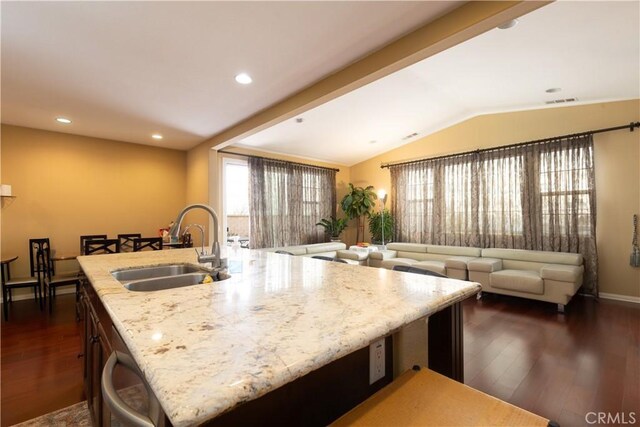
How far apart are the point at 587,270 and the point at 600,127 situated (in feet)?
6.85

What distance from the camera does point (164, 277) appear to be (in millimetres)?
1631

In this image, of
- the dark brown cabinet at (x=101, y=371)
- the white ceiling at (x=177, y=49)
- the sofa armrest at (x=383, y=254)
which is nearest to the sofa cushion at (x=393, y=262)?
the sofa armrest at (x=383, y=254)

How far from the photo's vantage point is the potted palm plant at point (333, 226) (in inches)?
262

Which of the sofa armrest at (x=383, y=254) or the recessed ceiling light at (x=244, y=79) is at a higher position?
the recessed ceiling light at (x=244, y=79)

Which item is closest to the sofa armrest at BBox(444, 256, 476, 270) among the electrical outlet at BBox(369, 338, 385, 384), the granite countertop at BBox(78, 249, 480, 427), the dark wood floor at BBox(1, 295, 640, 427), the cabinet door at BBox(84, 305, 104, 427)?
the dark wood floor at BBox(1, 295, 640, 427)

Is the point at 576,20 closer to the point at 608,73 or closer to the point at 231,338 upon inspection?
the point at 608,73

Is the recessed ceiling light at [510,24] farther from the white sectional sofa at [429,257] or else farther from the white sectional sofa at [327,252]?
the white sectional sofa at [327,252]

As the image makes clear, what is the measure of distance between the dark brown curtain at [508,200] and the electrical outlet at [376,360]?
15.9 ft

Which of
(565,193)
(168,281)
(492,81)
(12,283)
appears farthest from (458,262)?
(12,283)

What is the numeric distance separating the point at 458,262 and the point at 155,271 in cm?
431

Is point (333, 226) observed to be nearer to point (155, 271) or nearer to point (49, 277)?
point (49, 277)

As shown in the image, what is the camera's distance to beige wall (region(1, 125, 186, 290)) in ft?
13.7

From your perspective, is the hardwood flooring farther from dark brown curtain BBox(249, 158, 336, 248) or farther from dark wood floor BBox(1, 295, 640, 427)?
dark brown curtain BBox(249, 158, 336, 248)

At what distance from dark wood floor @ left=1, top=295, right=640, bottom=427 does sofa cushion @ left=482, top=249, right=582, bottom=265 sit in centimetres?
66
